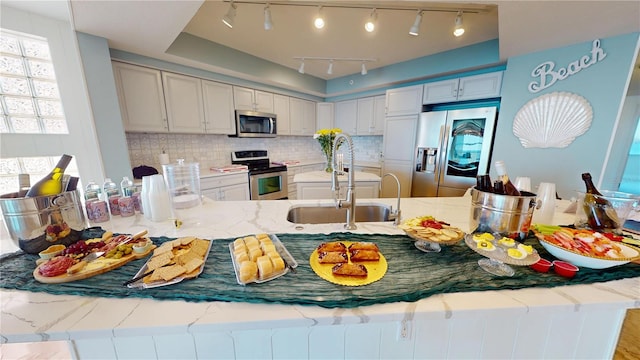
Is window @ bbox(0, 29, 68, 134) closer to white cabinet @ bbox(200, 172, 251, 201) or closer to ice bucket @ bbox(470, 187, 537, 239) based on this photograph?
white cabinet @ bbox(200, 172, 251, 201)

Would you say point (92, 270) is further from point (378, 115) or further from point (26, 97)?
point (378, 115)

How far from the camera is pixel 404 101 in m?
3.40

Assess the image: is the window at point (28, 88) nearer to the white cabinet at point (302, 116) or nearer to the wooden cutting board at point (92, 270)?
the wooden cutting board at point (92, 270)

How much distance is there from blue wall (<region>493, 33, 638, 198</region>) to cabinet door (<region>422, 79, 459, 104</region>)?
22.2 inches

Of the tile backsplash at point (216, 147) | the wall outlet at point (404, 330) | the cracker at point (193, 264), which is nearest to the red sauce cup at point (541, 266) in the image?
the wall outlet at point (404, 330)

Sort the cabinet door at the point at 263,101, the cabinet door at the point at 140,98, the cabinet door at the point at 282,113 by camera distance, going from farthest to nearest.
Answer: the cabinet door at the point at 282,113 → the cabinet door at the point at 263,101 → the cabinet door at the point at 140,98

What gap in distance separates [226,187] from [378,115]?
2.97 metres

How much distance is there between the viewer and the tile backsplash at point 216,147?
8.80 ft

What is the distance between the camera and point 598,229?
996 mm

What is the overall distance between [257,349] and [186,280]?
382 millimetres

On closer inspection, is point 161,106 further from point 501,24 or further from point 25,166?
point 501,24

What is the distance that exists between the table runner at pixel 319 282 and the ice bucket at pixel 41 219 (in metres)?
0.07

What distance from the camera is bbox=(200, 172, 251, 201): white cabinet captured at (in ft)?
9.38

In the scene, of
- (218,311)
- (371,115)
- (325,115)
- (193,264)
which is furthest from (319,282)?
(325,115)
